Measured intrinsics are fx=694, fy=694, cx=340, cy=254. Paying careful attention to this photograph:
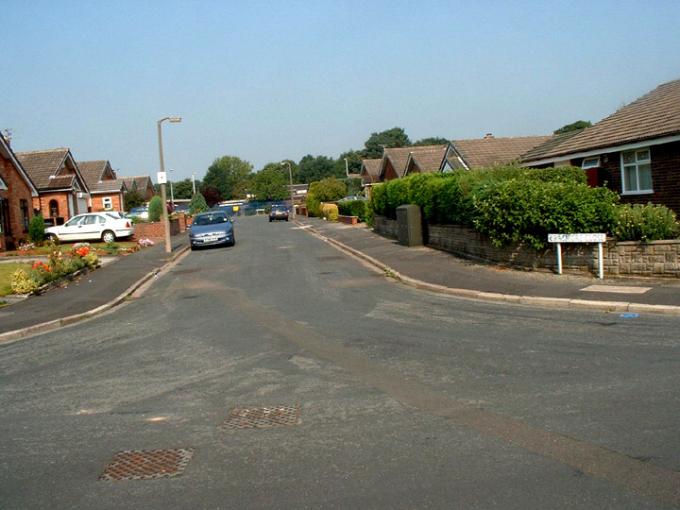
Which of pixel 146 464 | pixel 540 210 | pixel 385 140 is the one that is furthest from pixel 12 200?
pixel 385 140

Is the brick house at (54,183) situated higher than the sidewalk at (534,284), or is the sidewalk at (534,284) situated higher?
the brick house at (54,183)

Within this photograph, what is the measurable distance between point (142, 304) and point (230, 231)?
1626 cm

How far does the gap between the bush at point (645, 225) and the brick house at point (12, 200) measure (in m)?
26.6

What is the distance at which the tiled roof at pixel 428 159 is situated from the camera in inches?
1806

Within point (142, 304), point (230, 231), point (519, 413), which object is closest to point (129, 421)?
point (519, 413)

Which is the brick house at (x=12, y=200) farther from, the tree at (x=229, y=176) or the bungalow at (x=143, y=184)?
the tree at (x=229, y=176)

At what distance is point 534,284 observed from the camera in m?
14.0

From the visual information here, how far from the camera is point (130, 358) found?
9.46m

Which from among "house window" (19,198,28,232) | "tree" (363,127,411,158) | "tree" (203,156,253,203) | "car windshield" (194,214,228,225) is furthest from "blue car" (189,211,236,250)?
"tree" (203,156,253,203)

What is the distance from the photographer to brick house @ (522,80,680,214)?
18188 mm

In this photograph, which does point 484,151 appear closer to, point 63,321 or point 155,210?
point 155,210

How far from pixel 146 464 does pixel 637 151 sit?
17.8m

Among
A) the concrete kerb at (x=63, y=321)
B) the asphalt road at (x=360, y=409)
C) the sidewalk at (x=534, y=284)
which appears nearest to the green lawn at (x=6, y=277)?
the concrete kerb at (x=63, y=321)

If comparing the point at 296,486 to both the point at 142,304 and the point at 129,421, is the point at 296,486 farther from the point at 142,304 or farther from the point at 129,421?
the point at 142,304
